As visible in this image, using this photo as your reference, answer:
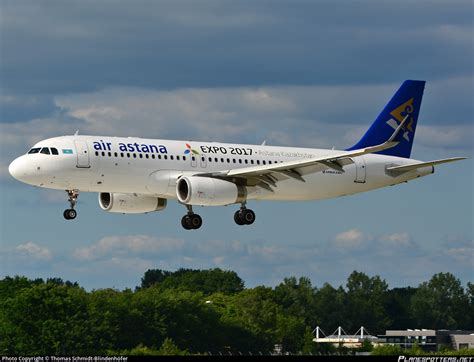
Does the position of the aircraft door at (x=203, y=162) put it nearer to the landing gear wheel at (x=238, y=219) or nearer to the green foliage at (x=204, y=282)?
the landing gear wheel at (x=238, y=219)

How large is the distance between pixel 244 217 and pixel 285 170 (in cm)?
426

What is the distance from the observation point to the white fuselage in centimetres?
9044

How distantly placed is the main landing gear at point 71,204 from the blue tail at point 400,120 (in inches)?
922

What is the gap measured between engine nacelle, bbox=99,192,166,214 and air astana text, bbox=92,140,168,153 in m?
5.65

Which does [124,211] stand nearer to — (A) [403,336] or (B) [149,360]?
(B) [149,360]

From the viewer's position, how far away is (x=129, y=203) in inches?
3871

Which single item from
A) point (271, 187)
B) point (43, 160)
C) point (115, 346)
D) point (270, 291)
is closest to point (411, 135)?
point (271, 187)

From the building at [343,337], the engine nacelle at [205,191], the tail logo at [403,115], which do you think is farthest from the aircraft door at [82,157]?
the building at [343,337]

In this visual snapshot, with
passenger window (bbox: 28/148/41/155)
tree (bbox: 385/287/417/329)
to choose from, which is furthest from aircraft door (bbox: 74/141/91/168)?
tree (bbox: 385/287/417/329)

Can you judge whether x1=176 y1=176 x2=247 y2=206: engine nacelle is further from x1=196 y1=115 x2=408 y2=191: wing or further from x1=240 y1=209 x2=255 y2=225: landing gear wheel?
x1=240 y1=209 x2=255 y2=225: landing gear wheel

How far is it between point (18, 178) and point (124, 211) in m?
10.0

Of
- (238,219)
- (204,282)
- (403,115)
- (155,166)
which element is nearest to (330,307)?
(204,282)

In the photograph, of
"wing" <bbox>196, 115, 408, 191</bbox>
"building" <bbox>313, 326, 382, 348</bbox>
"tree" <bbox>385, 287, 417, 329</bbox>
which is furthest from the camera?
"tree" <bbox>385, 287, 417, 329</bbox>

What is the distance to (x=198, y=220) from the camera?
97.0 metres
